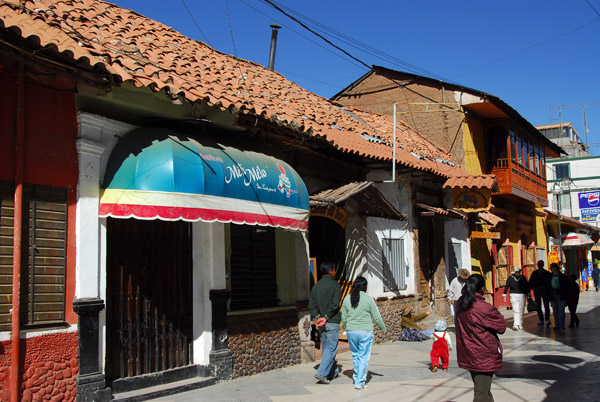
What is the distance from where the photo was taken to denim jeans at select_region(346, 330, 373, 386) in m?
8.33

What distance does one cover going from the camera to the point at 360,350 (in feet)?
27.3

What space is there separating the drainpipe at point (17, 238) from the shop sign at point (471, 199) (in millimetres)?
13295

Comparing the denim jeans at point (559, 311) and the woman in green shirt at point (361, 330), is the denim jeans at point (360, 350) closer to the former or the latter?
the woman in green shirt at point (361, 330)

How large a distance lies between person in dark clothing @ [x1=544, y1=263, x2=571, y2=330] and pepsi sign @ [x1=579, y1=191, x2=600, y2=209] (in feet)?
64.2

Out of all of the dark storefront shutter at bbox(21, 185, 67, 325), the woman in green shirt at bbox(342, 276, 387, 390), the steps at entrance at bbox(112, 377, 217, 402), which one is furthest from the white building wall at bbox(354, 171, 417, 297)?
the dark storefront shutter at bbox(21, 185, 67, 325)

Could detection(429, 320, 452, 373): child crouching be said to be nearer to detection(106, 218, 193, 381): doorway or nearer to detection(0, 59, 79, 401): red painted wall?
detection(106, 218, 193, 381): doorway

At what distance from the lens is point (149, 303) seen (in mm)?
8203

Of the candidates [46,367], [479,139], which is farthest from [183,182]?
[479,139]

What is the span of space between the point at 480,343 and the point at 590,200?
31.0 m

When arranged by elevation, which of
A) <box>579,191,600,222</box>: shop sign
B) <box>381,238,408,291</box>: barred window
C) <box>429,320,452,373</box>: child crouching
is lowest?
<box>429,320,452,373</box>: child crouching

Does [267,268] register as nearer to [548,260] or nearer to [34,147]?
[34,147]

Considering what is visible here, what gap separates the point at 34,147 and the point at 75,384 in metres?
2.83

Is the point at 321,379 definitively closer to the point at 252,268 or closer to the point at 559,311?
the point at 252,268

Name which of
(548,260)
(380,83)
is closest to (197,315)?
(380,83)
